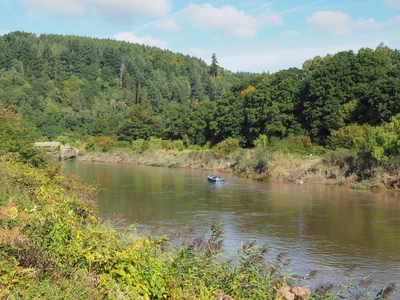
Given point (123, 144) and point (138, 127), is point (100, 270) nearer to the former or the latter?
point (123, 144)

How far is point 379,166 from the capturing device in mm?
33656

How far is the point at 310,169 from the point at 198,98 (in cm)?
14014

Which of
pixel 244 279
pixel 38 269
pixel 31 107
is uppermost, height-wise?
pixel 31 107

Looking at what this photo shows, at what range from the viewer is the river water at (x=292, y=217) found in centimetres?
1537

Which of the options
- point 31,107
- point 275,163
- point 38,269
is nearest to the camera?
point 38,269

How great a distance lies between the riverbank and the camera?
33.5 m

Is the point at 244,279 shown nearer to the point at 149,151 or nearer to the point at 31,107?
the point at 149,151

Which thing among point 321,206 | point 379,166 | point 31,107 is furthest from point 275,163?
point 31,107

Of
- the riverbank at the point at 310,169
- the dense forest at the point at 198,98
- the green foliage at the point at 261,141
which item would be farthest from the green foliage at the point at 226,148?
the dense forest at the point at 198,98

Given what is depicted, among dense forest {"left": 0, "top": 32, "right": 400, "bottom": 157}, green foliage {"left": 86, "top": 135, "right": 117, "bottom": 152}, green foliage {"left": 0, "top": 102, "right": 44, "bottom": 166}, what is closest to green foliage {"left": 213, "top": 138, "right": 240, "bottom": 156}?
dense forest {"left": 0, "top": 32, "right": 400, "bottom": 157}

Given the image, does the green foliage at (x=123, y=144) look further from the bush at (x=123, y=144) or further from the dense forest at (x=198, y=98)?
the dense forest at (x=198, y=98)

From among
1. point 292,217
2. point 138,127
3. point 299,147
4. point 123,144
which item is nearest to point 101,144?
point 123,144

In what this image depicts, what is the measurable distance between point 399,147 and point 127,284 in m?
29.4

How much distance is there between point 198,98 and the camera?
178 m
